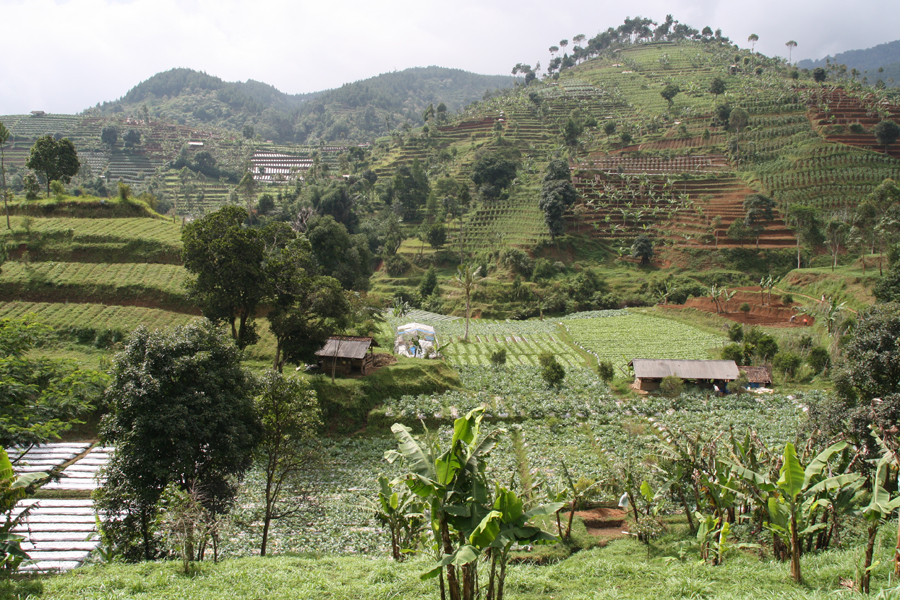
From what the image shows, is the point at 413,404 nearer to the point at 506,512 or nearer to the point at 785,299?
the point at 506,512

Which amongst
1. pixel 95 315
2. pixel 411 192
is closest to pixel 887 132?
pixel 411 192

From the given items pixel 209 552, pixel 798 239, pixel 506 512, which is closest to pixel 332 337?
pixel 209 552

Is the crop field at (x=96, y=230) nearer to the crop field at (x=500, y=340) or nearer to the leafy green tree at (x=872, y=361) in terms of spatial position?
the crop field at (x=500, y=340)

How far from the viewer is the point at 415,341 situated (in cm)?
3522

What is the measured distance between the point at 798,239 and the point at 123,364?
61.2 m

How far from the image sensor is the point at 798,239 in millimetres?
53656

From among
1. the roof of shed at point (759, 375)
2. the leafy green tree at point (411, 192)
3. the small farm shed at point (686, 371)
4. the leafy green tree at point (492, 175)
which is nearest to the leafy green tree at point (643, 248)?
the leafy green tree at point (492, 175)

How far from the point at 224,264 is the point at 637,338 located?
106 feet

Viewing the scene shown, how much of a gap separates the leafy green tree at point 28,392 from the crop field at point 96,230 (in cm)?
2438

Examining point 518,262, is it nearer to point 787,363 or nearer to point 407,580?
point 787,363

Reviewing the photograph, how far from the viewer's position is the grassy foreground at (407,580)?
895 centimetres

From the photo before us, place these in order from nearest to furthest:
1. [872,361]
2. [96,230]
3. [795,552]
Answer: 1. [795,552]
2. [872,361]
3. [96,230]

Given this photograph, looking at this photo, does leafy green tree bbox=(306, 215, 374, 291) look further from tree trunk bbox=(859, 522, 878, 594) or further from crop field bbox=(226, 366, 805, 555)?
tree trunk bbox=(859, 522, 878, 594)

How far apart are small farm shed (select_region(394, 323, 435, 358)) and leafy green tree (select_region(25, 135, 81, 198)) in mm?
31982
